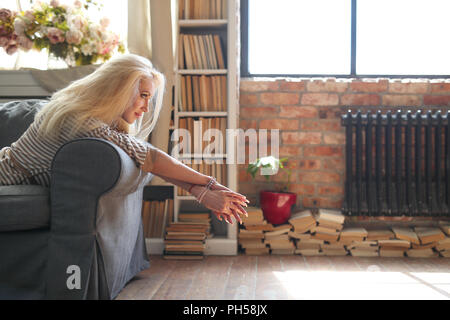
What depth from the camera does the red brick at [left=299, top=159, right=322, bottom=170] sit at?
2980 millimetres

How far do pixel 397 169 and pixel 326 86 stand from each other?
29.0 inches

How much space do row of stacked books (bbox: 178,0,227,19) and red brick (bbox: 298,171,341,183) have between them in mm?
1196

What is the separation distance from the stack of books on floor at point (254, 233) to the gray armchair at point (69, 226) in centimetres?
118

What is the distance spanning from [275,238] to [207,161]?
0.65 meters

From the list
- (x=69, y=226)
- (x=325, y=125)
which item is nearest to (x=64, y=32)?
(x=69, y=226)

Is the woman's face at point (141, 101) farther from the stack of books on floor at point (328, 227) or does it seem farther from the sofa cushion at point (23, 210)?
the stack of books on floor at point (328, 227)

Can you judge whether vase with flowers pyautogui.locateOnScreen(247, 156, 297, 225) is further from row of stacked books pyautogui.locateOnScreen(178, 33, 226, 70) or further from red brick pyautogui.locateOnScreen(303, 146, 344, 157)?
row of stacked books pyautogui.locateOnScreen(178, 33, 226, 70)

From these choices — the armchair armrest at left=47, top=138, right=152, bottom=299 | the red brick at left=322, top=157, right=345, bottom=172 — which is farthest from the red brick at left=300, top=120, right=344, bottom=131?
the armchair armrest at left=47, top=138, right=152, bottom=299

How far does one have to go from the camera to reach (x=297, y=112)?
9.78 feet

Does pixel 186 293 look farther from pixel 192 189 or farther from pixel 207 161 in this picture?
pixel 207 161

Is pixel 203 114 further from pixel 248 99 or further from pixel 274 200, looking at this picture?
pixel 274 200

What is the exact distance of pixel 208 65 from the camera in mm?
2693
